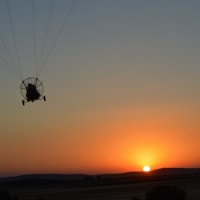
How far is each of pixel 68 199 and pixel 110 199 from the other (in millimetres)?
7656

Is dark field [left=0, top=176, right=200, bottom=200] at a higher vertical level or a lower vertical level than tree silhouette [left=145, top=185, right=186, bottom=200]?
higher

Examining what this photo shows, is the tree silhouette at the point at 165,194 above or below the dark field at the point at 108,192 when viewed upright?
below

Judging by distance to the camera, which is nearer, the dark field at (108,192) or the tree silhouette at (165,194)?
the tree silhouette at (165,194)

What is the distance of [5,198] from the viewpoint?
5997cm

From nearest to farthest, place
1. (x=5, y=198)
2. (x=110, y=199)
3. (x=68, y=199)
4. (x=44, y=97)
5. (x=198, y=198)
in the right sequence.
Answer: (x=44, y=97) → (x=198, y=198) → (x=5, y=198) → (x=110, y=199) → (x=68, y=199)

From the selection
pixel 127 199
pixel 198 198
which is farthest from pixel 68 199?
pixel 198 198

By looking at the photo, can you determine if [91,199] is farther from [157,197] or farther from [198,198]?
[157,197]

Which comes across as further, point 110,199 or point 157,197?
point 110,199

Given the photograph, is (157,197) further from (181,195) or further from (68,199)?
(68,199)

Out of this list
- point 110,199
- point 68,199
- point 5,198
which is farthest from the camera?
point 68,199

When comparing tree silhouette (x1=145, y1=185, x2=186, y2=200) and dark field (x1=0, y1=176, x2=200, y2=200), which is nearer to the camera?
tree silhouette (x1=145, y1=185, x2=186, y2=200)

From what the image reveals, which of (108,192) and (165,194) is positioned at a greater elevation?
(108,192)

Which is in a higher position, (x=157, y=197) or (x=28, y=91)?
(x=28, y=91)

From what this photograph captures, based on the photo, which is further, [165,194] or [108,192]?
[108,192]
